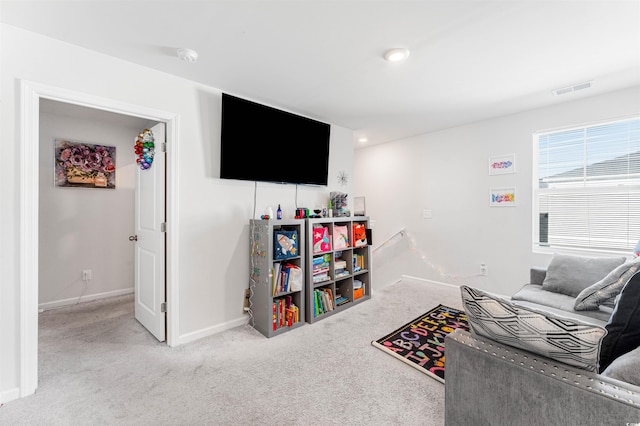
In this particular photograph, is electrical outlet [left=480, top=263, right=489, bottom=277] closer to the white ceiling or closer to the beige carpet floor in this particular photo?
the beige carpet floor

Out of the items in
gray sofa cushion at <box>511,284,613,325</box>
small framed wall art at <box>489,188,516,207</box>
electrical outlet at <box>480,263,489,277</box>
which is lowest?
electrical outlet at <box>480,263,489,277</box>

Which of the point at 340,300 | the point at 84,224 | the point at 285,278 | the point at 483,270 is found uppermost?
the point at 84,224

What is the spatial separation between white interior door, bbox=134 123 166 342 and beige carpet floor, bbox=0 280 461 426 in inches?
7.8

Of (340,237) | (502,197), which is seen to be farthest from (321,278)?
(502,197)

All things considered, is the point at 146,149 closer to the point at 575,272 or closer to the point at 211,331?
the point at 211,331

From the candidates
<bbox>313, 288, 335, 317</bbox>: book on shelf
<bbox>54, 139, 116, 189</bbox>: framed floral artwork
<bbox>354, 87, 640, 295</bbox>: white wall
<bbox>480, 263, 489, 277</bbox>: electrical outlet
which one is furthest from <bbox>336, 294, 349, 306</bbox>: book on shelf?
<bbox>54, 139, 116, 189</bbox>: framed floral artwork

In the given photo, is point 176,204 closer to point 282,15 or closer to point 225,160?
point 225,160

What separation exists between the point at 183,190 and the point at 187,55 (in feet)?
3.66

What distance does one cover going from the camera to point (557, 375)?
0.94m

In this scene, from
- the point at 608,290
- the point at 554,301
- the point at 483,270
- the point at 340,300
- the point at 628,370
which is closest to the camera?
the point at 628,370

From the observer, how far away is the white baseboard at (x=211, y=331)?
7.92 ft

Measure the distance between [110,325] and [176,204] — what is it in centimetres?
158

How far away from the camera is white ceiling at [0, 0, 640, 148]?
158 cm

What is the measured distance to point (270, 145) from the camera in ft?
9.48
